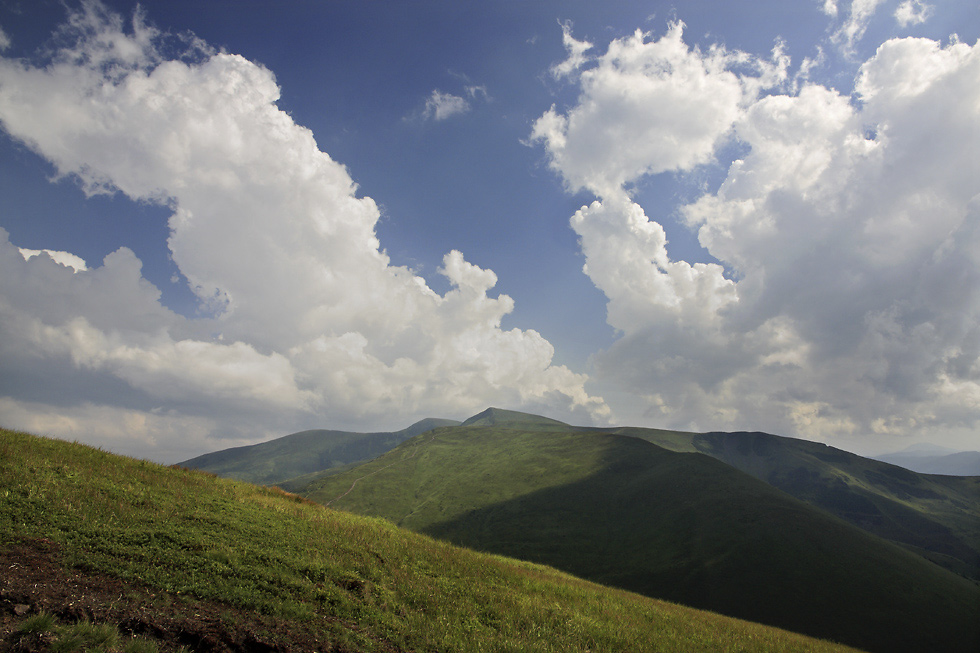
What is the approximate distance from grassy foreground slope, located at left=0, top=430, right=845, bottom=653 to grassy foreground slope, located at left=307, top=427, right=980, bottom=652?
88314 mm

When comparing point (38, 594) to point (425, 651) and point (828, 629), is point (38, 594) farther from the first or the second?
point (828, 629)

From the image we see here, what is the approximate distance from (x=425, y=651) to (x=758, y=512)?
147036 millimetres

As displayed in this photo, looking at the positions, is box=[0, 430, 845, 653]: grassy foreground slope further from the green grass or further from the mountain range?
the mountain range

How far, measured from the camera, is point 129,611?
11062 mm

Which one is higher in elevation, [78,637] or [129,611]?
[78,637]

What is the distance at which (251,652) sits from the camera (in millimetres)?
11211

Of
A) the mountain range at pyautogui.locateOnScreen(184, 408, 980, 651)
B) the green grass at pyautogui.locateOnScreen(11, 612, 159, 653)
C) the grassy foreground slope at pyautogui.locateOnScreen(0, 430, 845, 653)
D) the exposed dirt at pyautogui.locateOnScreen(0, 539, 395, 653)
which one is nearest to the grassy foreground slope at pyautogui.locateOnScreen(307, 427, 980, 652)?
the mountain range at pyautogui.locateOnScreen(184, 408, 980, 651)

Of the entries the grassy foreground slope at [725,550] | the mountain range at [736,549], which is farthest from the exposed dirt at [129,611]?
the grassy foreground slope at [725,550]

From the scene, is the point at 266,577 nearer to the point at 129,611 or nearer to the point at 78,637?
the point at 129,611

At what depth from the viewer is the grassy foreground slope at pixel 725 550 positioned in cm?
8144

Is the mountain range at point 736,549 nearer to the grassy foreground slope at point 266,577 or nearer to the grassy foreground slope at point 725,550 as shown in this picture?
the grassy foreground slope at point 725,550

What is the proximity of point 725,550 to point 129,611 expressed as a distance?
137579 mm

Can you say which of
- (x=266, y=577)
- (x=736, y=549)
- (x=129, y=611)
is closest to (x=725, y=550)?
(x=736, y=549)

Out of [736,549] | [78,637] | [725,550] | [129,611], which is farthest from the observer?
[725,550]
